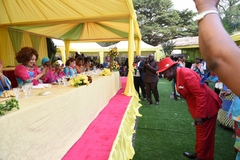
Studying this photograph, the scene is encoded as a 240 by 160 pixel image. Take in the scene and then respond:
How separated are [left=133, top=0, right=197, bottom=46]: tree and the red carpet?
2331cm

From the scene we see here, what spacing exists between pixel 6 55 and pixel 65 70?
396 centimetres

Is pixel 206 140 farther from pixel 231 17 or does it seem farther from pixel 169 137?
pixel 231 17

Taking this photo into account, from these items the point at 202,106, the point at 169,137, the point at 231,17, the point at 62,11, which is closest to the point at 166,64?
the point at 202,106

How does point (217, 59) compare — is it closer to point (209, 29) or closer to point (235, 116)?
point (209, 29)

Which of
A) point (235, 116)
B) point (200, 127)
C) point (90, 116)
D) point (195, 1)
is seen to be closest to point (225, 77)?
point (195, 1)

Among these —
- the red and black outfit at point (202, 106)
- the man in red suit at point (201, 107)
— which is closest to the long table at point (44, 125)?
the man in red suit at point (201, 107)

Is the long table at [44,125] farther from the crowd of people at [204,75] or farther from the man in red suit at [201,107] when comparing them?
the man in red suit at [201,107]

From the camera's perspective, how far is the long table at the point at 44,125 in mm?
1266

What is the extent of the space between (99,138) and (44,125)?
998 mm

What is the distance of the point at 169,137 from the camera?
3342 mm

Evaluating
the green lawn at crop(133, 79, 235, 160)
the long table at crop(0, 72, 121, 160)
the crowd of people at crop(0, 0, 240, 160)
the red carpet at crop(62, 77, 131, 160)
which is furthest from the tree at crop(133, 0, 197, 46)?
the long table at crop(0, 72, 121, 160)

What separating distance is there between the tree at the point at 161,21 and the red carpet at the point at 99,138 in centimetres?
2331

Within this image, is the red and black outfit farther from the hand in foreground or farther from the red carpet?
the hand in foreground

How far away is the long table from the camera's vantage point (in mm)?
1266
